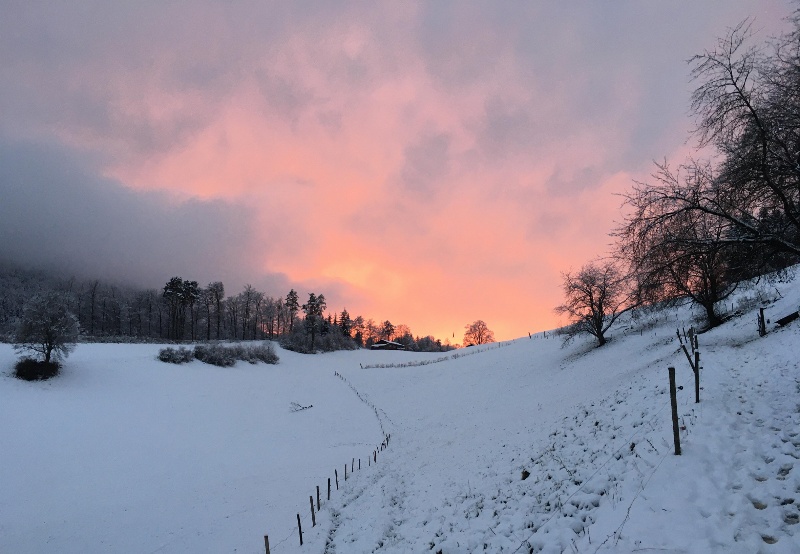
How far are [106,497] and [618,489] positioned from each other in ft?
72.3

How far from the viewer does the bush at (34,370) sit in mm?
27266

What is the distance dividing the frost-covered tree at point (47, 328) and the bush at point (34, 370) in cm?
49

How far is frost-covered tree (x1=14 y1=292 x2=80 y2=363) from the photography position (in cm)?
2820

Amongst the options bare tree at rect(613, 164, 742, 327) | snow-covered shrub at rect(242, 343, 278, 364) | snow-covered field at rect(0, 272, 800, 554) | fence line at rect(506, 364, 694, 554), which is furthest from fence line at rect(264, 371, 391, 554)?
snow-covered shrub at rect(242, 343, 278, 364)

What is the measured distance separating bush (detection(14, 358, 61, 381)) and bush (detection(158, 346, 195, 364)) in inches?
531

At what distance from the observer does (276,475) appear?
2011cm

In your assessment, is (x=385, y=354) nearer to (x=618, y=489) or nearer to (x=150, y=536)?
(x=150, y=536)

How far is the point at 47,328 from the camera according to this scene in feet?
94.2

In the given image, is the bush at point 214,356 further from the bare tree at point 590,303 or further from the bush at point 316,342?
the bare tree at point 590,303

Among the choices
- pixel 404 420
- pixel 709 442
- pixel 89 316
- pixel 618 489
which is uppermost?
pixel 89 316

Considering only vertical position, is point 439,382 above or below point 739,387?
below

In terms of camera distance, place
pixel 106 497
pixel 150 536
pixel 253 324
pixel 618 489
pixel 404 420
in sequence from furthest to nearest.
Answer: pixel 253 324 < pixel 404 420 < pixel 106 497 < pixel 150 536 < pixel 618 489

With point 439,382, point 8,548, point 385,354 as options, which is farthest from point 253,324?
point 8,548

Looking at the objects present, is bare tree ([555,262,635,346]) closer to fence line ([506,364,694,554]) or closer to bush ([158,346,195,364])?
fence line ([506,364,694,554])
